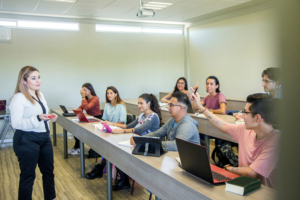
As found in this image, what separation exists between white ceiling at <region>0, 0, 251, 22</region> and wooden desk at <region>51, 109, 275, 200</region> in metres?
2.88

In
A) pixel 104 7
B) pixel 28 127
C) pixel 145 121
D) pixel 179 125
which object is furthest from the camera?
pixel 104 7

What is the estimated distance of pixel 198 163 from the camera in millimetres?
1405

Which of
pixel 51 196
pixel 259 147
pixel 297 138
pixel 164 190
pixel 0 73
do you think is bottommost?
pixel 51 196

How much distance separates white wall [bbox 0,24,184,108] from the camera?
5449 millimetres

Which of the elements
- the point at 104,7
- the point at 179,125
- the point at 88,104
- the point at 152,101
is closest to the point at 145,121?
the point at 152,101

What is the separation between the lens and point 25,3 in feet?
14.6

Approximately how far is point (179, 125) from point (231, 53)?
13.2 ft

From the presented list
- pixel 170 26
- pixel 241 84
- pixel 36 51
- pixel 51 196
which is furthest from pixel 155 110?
pixel 170 26

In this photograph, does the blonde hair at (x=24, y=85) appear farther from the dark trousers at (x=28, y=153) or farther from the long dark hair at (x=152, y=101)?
the long dark hair at (x=152, y=101)

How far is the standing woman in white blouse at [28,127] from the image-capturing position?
2127 mm

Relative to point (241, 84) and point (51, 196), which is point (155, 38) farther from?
point (51, 196)

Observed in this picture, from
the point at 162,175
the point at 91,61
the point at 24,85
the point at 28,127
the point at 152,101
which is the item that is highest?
the point at 91,61

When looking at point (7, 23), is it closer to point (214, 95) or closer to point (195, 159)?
point (214, 95)

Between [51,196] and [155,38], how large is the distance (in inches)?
201
